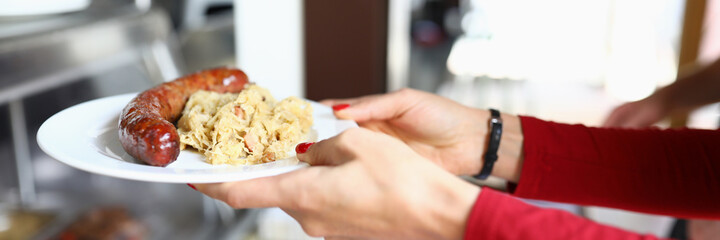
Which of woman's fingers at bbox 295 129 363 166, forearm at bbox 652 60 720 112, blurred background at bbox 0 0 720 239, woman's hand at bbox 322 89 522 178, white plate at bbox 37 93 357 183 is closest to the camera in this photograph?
white plate at bbox 37 93 357 183

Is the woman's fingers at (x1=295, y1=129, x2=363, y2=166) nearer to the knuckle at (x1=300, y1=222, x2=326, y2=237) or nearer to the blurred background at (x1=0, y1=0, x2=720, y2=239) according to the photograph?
the knuckle at (x1=300, y1=222, x2=326, y2=237)

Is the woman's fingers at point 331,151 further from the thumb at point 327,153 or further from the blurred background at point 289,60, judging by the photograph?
the blurred background at point 289,60

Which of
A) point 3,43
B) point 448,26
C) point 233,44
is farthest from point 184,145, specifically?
point 448,26

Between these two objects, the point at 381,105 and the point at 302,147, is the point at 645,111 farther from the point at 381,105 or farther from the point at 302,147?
the point at 302,147

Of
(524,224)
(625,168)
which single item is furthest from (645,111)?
(524,224)

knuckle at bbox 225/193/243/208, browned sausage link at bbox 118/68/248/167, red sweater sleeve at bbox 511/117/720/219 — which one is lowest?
red sweater sleeve at bbox 511/117/720/219

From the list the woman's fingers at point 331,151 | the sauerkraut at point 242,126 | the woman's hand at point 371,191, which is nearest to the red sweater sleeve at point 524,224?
the woman's hand at point 371,191

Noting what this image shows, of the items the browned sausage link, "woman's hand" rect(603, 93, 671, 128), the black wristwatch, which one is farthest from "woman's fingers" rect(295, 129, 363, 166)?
"woman's hand" rect(603, 93, 671, 128)
